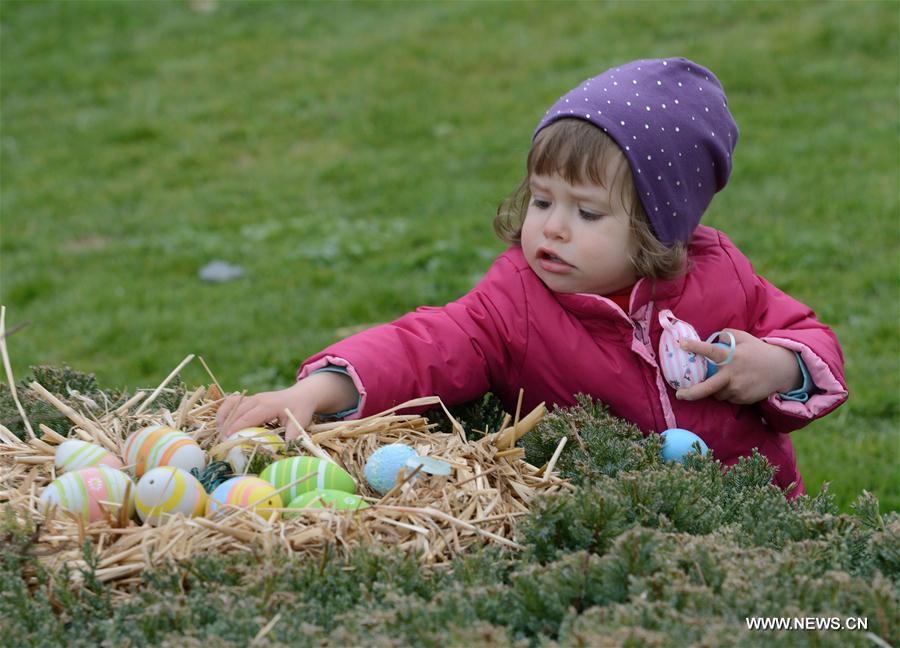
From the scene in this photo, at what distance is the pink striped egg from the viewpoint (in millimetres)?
3785

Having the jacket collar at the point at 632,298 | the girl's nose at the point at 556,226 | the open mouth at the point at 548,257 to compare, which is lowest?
the jacket collar at the point at 632,298

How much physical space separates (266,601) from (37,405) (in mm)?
1597

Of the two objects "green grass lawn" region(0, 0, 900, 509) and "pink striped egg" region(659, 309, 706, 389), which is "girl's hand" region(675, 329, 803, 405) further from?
"green grass lawn" region(0, 0, 900, 509)

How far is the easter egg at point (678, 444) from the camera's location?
140 inches

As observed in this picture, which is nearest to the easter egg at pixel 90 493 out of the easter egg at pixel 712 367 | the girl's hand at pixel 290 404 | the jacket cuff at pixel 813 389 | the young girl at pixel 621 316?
the girl's hand at pixel 290 404

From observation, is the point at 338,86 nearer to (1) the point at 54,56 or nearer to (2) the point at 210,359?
(1) the point at 54,56

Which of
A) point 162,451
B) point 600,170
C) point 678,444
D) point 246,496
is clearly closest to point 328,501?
point 246,496

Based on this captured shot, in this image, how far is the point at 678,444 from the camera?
359 cm

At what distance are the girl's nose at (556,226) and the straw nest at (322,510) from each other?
2.00ft

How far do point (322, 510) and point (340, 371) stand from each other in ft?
2.50

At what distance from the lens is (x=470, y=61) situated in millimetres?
12109

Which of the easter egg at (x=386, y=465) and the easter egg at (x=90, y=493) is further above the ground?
the easter egg at (x=90, y=493)

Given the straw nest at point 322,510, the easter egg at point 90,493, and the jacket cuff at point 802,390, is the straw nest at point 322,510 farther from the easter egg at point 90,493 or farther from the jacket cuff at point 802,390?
the jacket cuff at point 802,390

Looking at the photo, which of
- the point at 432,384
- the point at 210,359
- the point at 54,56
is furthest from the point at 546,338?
the point at 54,56
